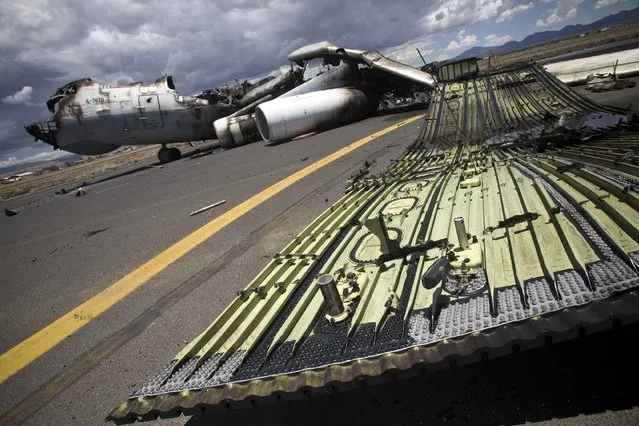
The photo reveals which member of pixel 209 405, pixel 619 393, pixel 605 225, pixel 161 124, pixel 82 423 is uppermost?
pixel 161 124

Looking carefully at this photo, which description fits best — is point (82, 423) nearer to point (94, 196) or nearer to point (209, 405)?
point (209, 405)

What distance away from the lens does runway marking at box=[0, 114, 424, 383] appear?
489 cm

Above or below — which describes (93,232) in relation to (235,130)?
below

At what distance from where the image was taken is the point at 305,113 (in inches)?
707

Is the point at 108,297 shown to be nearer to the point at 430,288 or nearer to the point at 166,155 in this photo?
the point at 430,288

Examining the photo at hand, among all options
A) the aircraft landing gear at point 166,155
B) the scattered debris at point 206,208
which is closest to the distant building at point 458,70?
the scattered debris at point 206,208

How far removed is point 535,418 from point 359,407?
4.04 ft

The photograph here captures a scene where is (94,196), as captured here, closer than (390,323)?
No

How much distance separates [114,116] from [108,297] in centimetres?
1632

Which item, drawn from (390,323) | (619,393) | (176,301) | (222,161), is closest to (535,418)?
(619,393)

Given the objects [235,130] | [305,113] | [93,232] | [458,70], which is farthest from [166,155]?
[458,70]

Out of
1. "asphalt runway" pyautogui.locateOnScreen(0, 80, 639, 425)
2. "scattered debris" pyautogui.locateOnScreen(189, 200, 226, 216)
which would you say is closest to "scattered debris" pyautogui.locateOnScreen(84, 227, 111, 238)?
"asphalt runway" pyautogui.locateOnScreen(0, 80, 639, 425)

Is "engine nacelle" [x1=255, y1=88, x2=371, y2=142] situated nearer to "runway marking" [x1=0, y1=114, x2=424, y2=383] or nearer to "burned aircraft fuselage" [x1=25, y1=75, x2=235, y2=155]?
"burned aircraft fuselage" [x1=25, y1=75, x2=235, y2=155]

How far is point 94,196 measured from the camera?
1627 cm
